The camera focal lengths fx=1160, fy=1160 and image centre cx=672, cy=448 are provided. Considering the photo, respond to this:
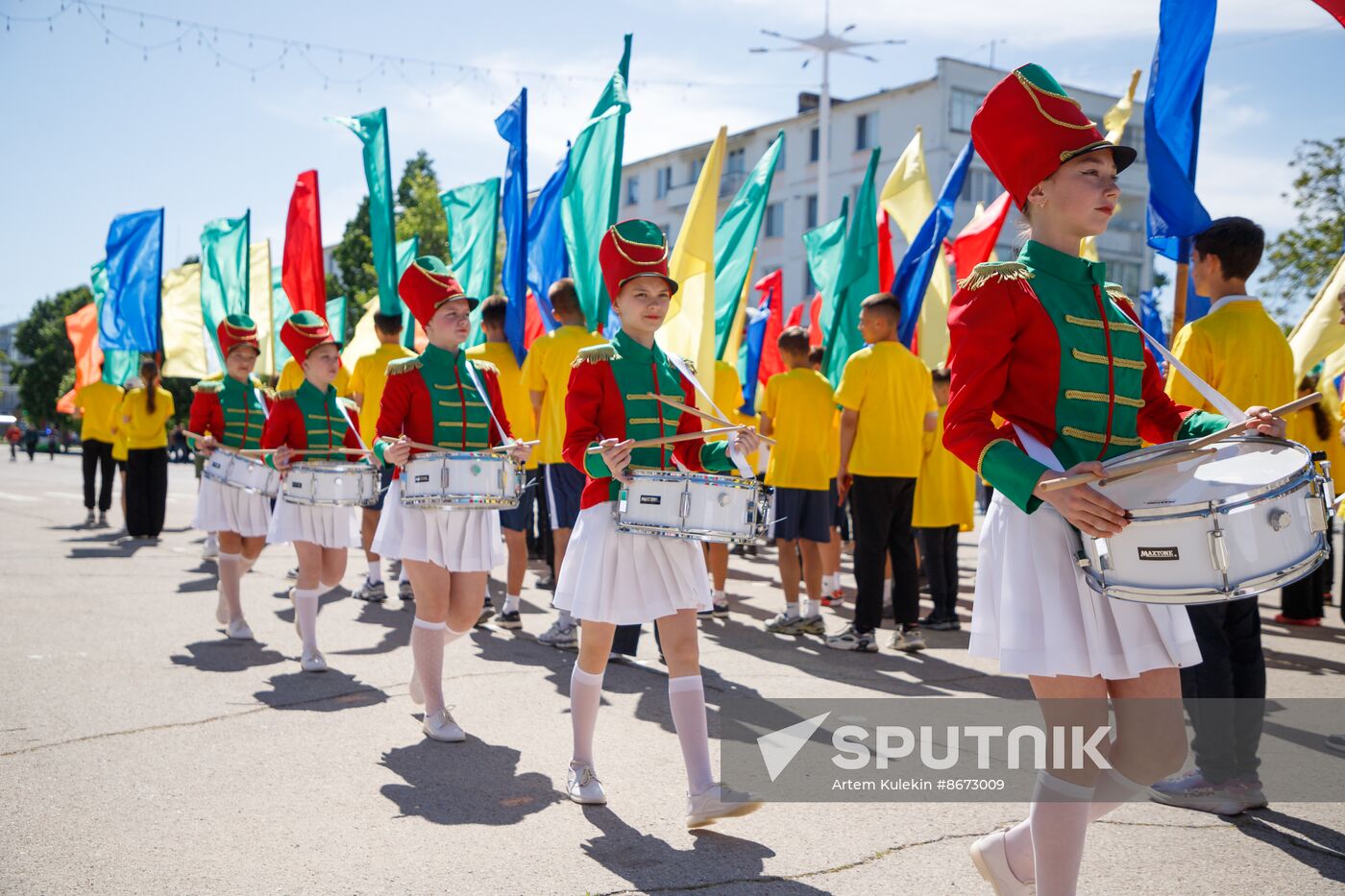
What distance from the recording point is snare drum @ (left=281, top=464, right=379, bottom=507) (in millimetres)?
6824

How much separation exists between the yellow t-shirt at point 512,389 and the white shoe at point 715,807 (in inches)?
208

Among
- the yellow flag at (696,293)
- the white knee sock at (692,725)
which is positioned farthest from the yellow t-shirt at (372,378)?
the white knee sock at (692,725)

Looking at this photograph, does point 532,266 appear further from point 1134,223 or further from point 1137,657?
point 1134,223

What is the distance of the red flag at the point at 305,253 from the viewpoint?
1141cm

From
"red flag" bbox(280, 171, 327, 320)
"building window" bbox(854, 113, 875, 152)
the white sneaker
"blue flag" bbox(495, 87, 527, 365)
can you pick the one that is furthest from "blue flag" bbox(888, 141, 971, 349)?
"building window" bbox(854, 113, 875, 152)

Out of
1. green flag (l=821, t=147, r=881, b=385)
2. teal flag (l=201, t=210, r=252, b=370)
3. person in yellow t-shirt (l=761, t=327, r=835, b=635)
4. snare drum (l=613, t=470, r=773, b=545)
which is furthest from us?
teal flag (l=201, t=210, r=252, b=370)

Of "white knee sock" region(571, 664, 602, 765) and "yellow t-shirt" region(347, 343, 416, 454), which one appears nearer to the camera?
"white knee sock" region(571, 664, 602, 765)

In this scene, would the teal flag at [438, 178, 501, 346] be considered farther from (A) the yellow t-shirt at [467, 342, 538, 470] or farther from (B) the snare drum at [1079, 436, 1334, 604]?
(B) the snare drum at [1079, 436, 1334, 604]

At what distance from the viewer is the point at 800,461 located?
8930 mm

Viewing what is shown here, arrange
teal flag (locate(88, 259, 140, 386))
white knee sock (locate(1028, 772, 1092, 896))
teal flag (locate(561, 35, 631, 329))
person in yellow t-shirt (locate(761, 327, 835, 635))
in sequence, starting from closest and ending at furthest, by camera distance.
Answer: white knee sock (locate(1028, 772, 1092, 896))
teal flag (locate(561, 35, 631, 329))
person in yellow t-shirt (locate(761, 327, 835, 635))
teal flag (locate(88, 259, 140, 386))

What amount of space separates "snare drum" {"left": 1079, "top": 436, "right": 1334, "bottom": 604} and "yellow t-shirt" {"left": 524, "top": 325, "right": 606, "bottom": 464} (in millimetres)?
5600

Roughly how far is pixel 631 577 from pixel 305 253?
8198 millimetres

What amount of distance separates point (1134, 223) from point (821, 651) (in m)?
50.9

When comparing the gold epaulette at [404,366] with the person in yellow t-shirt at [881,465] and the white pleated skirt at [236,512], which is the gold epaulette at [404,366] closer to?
the white pleated skirt at [236,512]
